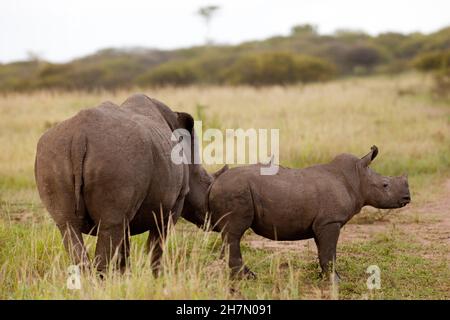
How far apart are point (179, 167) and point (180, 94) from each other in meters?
15.4

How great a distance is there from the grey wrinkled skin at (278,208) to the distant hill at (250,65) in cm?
2489

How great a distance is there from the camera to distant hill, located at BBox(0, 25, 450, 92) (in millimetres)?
33312

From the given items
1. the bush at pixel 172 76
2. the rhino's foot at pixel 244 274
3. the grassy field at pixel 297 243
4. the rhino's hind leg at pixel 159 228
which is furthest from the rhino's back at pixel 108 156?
the bush at pixel 172 76

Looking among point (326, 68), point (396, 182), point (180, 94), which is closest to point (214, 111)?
point (180, 94)

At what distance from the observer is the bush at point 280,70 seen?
108 feet

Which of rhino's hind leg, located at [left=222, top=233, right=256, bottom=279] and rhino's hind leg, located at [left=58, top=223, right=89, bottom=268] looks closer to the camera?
rhino's hind leg, located at [left=58, top=223, right=89, bottom=268]

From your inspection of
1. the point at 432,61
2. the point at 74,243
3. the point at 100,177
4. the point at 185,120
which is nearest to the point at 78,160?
the point at 100,177

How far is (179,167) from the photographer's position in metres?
5.89

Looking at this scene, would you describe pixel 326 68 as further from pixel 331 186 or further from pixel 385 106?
pixel 331 186

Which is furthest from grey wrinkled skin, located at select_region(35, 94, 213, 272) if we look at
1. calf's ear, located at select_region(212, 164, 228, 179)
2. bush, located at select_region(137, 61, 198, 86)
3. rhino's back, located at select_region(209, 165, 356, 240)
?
bush, located at select_region(137, 61, 198, 86)

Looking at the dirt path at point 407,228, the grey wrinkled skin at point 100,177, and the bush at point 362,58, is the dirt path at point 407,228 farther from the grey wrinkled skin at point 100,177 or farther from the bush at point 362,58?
the bush at point 362,58

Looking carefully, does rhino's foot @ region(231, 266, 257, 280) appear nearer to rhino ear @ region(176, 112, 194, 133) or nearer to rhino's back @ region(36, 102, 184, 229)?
rhino's back @ region(36, 102, 184, 229)

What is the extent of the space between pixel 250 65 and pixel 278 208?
27.7 meters
